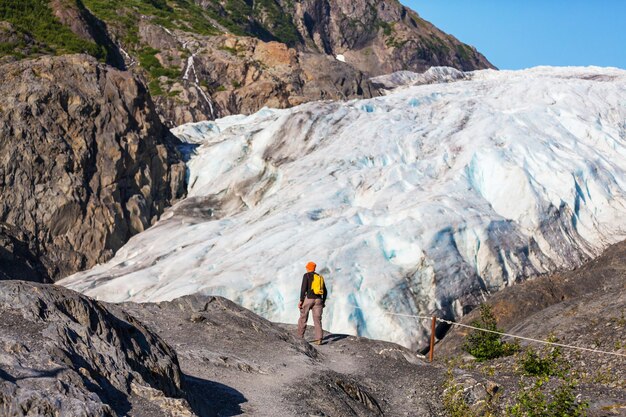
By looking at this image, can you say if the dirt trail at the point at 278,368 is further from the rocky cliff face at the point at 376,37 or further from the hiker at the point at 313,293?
the rocky cliff face at the point at 376,37

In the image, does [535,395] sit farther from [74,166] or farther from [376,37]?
[376,37]

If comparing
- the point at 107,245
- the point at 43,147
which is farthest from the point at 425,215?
the point at 43,147

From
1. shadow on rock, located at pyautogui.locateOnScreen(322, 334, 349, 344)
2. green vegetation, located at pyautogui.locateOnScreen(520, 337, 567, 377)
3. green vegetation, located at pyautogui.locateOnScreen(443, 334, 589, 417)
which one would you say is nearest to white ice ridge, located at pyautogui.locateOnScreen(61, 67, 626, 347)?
shadow on rock, located at pyautogui.locateOnScreen(322, 334, 349, 344)

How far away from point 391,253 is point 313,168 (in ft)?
27.9

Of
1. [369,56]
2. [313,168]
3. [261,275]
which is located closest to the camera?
[261,275]

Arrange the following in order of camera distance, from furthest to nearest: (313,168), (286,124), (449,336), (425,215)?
(286,124) → (313,168) → (425,215) → (449,336)

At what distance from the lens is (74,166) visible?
35.7 metres

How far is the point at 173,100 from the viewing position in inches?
2377

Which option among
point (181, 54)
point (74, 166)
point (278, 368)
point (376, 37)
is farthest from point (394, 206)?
point (376, 37)

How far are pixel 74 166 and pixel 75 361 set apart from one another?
27640 millimetres

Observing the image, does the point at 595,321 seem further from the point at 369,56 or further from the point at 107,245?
the point at 369,56

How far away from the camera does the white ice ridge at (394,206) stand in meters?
28.2

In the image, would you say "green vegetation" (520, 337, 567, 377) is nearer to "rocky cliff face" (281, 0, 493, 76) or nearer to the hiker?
the hiker

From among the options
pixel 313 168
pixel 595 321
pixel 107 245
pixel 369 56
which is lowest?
pixel 107 245
